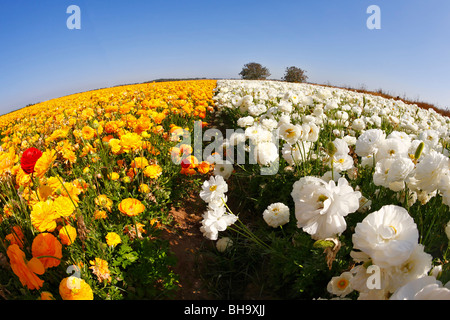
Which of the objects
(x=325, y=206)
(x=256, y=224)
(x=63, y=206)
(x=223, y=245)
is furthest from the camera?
(x=256, y=224)

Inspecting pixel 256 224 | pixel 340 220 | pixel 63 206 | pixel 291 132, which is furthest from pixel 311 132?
pixel 63 206

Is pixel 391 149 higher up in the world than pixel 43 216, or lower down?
higher up

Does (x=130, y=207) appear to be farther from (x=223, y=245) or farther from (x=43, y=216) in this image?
(x=223, y=245)

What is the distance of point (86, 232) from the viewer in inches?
59.9

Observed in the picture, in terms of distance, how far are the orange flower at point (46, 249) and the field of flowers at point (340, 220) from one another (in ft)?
2.67

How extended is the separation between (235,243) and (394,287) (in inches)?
60.9

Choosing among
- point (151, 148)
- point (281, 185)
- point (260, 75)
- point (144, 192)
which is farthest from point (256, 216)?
point (260, 75)

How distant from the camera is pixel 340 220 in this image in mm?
951

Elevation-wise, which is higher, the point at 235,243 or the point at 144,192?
the point at 144,192

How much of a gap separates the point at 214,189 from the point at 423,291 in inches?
49.6

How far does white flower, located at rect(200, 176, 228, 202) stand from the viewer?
5.30 ft

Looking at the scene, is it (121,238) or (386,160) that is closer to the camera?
(386,160)

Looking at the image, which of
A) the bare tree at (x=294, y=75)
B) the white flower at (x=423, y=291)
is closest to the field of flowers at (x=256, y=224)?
the white flower at (x=423, y=291)
